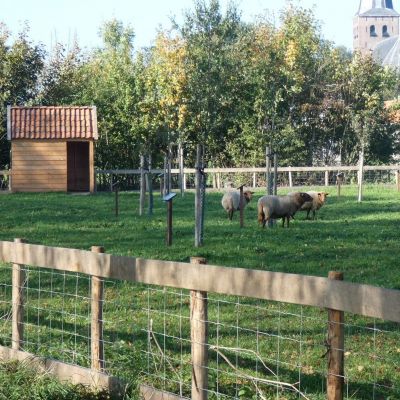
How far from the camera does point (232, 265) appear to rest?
661 inches

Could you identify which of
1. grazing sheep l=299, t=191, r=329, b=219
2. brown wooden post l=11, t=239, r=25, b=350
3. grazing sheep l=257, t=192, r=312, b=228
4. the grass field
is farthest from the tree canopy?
brown wooden post l=11, t=239, r=25, b=350

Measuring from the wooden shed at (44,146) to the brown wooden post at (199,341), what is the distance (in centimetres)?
3565

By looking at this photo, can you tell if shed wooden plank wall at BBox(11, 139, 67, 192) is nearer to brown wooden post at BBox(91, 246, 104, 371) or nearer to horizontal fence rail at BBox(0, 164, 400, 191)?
horizontal fence rail at BBox(0, 164, 400, 191)

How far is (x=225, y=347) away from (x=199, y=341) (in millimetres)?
816

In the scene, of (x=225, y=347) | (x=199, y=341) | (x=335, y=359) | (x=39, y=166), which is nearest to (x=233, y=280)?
(x=199, y=341)

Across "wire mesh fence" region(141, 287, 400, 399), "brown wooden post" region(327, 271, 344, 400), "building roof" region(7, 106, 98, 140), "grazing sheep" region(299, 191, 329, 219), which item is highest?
"building roof" region(7, 106, 98, 140)

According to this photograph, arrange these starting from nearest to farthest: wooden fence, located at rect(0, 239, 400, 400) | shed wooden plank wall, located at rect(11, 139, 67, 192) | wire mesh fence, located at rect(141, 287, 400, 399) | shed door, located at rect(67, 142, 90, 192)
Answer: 1. wooden fence, located at rect(0, 239, 400, 400)
2. wire mesh fence, located at rect(141, 287, 400, 399)
3. shed wooden plank wall, located at rect(11, 139, 67, 192)
4. shed door, located at rect(67, 142, 90, 192)

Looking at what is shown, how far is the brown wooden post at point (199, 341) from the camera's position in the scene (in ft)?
23.9

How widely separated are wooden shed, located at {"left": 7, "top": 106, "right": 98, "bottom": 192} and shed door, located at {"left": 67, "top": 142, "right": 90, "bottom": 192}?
2401mm

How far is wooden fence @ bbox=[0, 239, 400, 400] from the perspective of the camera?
6230 mm

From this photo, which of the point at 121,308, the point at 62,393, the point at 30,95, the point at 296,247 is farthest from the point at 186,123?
the point at 62,393

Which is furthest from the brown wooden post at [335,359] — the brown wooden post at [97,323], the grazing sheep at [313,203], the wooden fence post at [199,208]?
the grazing sheep at [313,203]

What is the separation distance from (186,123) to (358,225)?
78.4 feet

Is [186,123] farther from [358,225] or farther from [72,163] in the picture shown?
[358,225]
